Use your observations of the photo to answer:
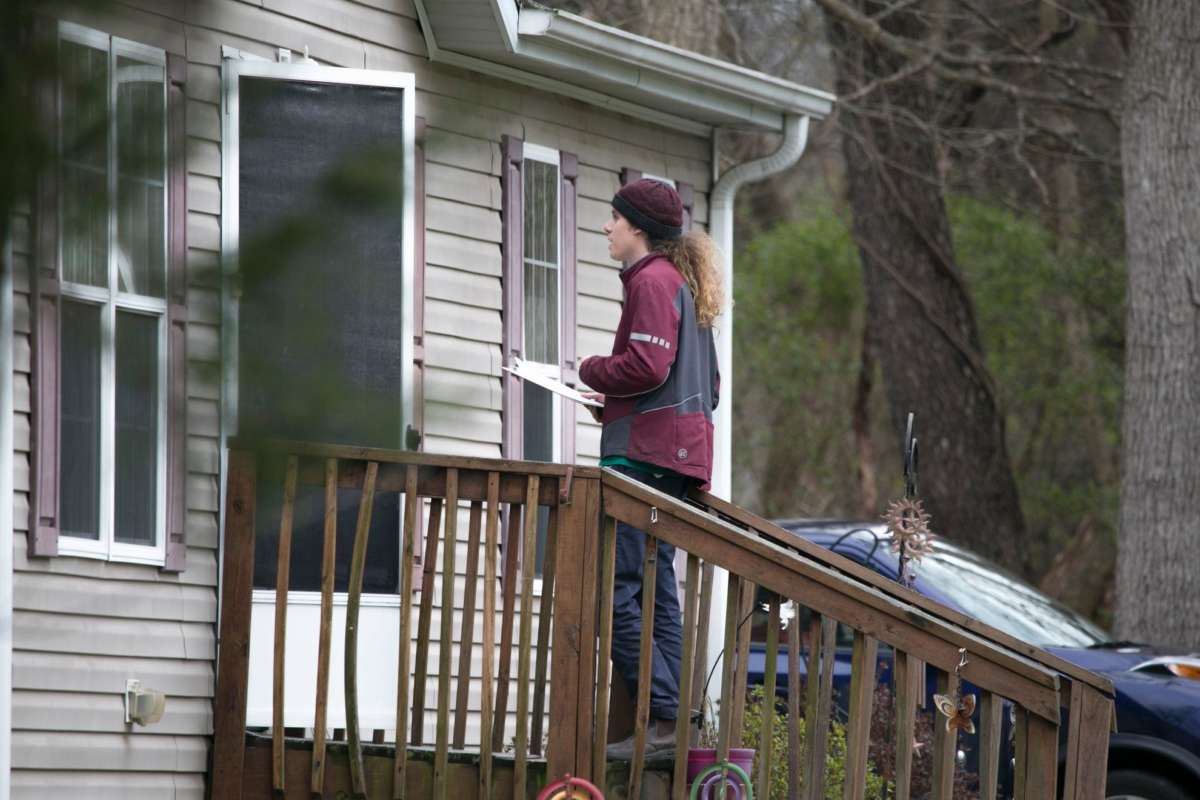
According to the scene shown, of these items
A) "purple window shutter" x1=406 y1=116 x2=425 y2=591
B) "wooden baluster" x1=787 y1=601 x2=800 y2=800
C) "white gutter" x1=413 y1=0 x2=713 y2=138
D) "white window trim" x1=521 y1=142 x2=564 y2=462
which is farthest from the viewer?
"white window trim" x1=521 y1=142 x2=564 y2=462

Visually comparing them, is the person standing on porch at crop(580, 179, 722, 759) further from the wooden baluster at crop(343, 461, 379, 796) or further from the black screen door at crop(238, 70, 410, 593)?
the black screen door at crop(238, 70, 410, 593)

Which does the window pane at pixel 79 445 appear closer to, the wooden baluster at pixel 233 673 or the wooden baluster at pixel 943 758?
the wooden baluster at pixel 233 673

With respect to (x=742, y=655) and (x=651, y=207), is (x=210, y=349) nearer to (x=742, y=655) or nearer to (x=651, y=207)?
(x=742, y=655)

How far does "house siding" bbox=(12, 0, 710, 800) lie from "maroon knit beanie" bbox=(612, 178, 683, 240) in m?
0.48

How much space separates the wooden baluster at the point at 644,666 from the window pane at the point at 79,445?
179cm

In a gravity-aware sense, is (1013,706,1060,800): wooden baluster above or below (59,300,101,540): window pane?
below

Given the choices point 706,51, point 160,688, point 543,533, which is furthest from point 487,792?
point 706,51

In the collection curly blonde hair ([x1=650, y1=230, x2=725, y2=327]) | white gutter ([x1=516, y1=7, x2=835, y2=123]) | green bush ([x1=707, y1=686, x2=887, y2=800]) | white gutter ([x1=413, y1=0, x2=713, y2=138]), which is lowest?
green bush ([x1=707, y1=686, x2=887, y2=800])

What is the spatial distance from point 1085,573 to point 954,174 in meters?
4.76

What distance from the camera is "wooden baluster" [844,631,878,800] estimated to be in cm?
524

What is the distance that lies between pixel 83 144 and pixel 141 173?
72 mm

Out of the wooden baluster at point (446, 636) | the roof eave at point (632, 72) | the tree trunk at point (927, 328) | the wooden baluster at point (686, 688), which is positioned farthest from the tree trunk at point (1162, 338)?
the wooden baluster at point (446, 636)

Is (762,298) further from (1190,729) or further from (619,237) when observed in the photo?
(619,237)

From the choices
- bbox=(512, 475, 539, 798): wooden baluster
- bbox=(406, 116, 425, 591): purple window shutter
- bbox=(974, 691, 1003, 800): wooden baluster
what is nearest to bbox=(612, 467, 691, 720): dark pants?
bbox=(512, 475, 539, 798): wooden baluster
